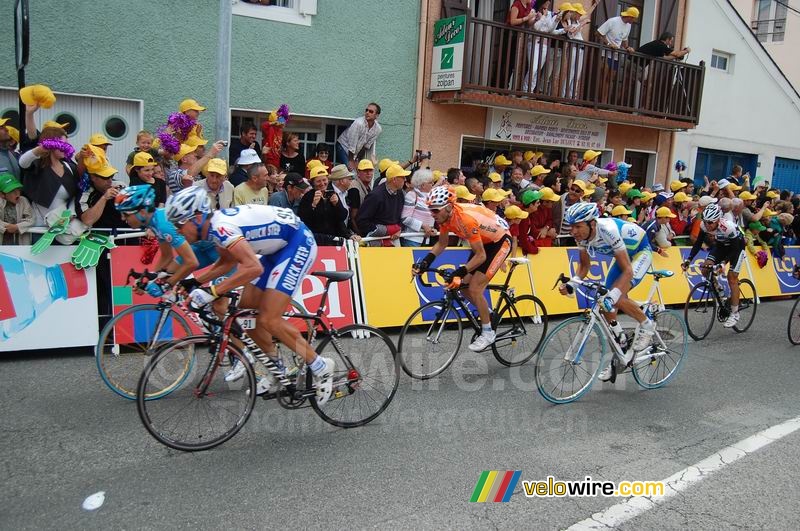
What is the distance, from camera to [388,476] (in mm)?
4539

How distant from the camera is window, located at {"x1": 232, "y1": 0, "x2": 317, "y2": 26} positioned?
11000 millimetres

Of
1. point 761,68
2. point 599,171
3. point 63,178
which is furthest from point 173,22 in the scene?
point 761,68

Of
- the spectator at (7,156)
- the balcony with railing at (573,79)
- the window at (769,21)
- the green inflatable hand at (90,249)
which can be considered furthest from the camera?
the window at (769,21)

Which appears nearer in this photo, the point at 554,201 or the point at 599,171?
the point at 554,201

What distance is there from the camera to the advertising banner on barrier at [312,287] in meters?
7.02

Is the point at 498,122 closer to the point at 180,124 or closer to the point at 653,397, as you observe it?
the point at 180,124

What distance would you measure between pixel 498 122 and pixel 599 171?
2.27 meters

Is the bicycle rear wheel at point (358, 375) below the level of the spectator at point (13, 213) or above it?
below

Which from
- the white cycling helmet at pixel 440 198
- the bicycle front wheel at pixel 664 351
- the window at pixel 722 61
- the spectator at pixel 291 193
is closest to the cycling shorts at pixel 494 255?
the white cycling helmet at pixel 440 198

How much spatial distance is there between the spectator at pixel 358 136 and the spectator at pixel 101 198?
5.01m

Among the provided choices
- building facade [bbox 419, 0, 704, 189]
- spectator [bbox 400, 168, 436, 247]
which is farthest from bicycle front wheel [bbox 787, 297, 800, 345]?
building facade [bbox 419, 0, 704, 189]

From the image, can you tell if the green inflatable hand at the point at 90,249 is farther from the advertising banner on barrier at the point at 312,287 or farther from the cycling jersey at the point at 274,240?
the cycling jersey at the point at 274,240

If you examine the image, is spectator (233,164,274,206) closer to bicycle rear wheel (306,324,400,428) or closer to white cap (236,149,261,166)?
white cap (236,149,261,166)

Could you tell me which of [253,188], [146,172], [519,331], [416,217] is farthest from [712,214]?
[146,172]
